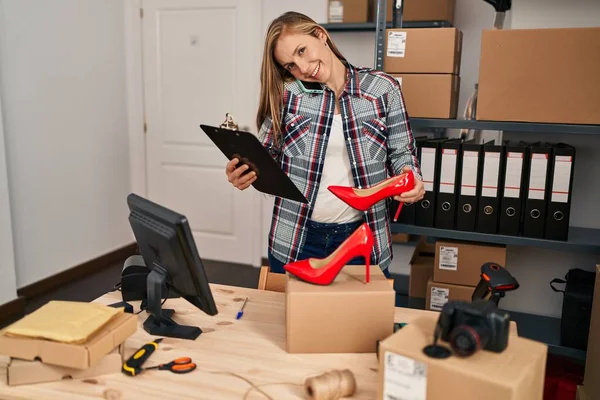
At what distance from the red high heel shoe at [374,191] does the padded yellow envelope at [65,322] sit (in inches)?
24.3

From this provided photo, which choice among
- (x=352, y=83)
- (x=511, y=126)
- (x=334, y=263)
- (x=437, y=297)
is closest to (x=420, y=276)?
(x=437, y=297)

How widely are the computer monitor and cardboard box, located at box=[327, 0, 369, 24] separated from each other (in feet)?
7.69

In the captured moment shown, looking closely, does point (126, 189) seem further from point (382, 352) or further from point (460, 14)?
point (382, 352)

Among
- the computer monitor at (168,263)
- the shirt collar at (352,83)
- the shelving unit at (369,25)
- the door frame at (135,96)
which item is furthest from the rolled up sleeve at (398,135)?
the door frame at (135,96)

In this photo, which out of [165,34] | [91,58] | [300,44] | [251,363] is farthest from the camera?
[165,34]

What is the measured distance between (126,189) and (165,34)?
1187 millimetres

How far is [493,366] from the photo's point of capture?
89cm

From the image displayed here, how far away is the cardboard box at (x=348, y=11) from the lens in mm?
3293

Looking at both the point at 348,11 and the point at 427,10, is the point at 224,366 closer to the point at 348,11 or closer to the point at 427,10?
the point at 427,10

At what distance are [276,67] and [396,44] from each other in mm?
742

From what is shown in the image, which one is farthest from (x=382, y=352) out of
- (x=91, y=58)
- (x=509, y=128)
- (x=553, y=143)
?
(x=91, y=58)

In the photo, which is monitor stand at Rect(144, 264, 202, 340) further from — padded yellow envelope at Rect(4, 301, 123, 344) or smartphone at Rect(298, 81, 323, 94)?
smartphone at Rect(298, 81, 323, 94)

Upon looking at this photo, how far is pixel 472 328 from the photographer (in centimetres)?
91

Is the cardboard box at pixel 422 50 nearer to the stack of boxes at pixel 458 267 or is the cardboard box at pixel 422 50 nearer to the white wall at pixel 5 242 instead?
the stack of boxes at pixel 458 267
